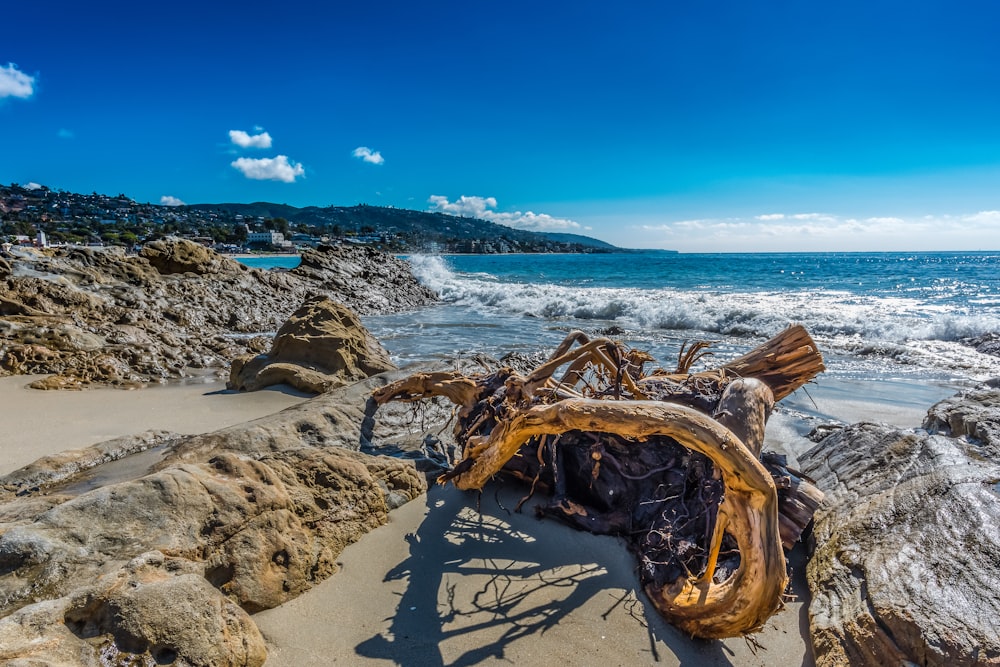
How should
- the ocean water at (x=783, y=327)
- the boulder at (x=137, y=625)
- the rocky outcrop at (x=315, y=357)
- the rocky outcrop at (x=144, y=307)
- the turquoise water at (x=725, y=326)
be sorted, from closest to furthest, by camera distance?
the boulder at (x=137, y=625), the rocky outcrop at (x=315, y=357), the rocky outcrop at (x=144, y=307), the ocean water at (x=783, y=327), the turquoise water at (x=725, y=326)

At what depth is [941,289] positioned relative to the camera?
22484 millimetres

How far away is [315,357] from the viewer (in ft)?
18.9

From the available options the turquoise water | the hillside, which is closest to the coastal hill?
the hillside

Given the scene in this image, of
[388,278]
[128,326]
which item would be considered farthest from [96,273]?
[388,278]

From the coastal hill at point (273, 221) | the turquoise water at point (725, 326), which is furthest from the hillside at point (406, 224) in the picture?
the turquoise water at point (725, 326)

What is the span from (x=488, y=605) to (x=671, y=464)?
1.19m

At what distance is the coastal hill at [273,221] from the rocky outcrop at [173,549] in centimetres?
9123

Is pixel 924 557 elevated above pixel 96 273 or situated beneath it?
situated beneath

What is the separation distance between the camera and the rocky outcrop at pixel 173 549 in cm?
145

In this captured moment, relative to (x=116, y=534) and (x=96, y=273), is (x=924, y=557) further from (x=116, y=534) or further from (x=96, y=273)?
(x=96, y=273)

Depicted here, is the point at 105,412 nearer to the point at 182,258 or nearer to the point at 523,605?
the point at 523,605

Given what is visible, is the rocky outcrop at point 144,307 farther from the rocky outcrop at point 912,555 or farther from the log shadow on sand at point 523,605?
the rocky outcrop at point 912,555

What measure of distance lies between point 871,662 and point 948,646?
22 cm

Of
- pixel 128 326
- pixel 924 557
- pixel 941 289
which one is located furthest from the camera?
pixel 941 289
